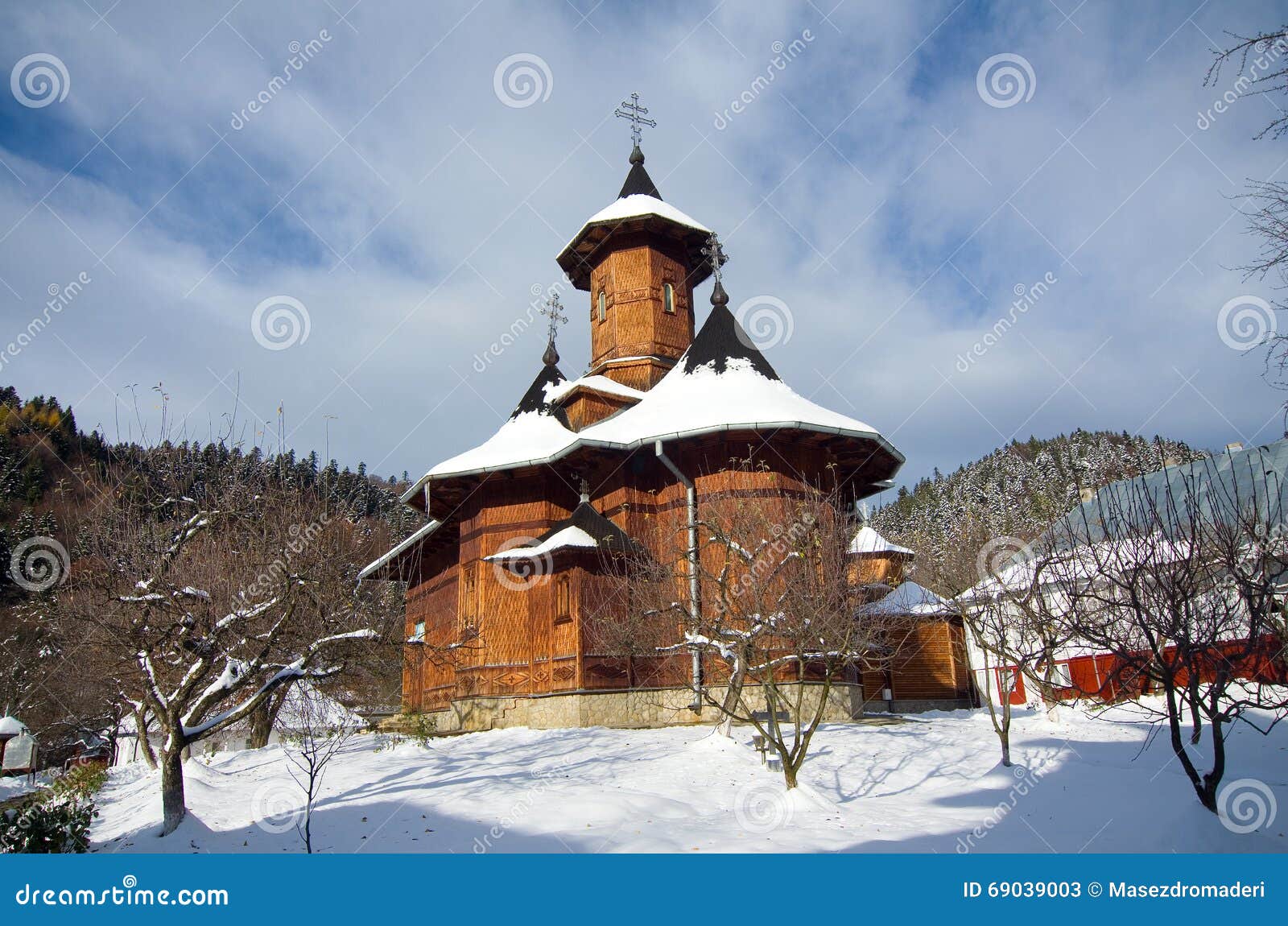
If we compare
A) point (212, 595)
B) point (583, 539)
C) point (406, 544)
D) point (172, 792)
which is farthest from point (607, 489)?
point (172, 792)

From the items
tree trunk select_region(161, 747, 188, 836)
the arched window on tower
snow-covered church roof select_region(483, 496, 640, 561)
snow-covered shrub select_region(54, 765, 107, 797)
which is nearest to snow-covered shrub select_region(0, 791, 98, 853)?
tree trunk select_region(161, 747, 188, 836)

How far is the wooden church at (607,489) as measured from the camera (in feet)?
54.8

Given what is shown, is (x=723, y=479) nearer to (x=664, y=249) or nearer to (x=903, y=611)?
(x=903, y=611)

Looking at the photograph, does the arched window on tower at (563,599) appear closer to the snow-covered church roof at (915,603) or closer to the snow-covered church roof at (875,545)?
the snow-covered church roof at (915,603)

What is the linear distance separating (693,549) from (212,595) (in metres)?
7.89

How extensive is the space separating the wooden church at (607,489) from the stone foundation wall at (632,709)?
0.12 feet

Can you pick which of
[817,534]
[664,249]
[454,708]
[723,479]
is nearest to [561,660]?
[454,708]

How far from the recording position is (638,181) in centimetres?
2488

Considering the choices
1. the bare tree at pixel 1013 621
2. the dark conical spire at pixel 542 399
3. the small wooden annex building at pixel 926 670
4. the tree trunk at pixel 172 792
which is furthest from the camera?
the small wooden annex building at pixel 926 670

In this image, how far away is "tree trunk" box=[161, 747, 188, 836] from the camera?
9.55 meters

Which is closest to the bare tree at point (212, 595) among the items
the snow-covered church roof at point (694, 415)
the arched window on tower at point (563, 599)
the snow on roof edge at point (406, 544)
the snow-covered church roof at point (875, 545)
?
the arched window on tower at point (563, 599)

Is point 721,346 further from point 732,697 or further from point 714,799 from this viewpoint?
point 714,799

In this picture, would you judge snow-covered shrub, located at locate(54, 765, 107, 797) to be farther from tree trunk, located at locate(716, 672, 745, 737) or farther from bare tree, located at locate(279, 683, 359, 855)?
tree trunk, located at locate(716, 672, 745, 737)

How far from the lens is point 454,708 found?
18391mm
